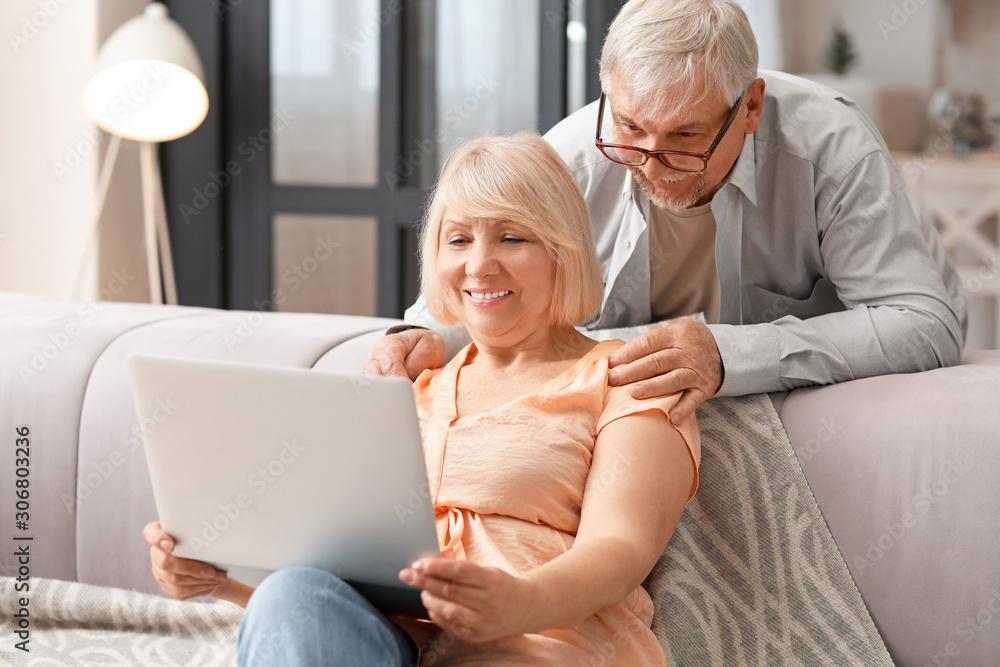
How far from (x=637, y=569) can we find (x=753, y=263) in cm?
72

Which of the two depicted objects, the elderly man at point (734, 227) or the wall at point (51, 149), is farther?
the wall at point (51, 149)

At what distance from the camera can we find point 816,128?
145cm

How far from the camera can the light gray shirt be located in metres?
1.28

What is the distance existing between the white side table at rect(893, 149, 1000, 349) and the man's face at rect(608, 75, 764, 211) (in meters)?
2.71

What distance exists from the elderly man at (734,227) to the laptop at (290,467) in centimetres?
37

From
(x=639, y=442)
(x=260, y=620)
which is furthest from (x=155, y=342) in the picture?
(x=639, y=442)

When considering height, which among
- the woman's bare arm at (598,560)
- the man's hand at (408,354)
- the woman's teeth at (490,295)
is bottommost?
the woman's bare arm at (598,560)

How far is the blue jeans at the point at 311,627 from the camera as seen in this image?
88 centimetres

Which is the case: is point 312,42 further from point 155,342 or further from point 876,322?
point 876,322

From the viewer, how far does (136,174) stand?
3.21m

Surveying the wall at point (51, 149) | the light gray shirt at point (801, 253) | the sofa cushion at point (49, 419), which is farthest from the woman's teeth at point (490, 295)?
the wall at point (51, 149)

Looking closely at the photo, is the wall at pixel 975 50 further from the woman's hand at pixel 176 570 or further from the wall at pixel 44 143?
the woman's hand at pixel 176 570

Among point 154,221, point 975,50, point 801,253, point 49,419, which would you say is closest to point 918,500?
point 801,253

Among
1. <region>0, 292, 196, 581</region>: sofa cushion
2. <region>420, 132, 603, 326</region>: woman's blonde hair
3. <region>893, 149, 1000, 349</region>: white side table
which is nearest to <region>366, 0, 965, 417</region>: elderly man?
<region>420, 132, 603, 326</region>: woman's blonde hair
